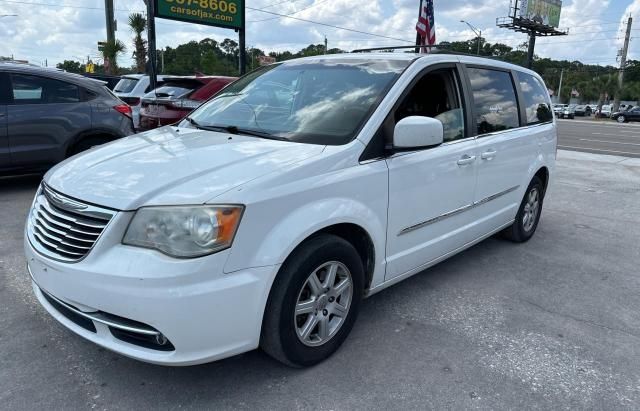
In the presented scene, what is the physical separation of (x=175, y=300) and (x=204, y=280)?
147 millimetres

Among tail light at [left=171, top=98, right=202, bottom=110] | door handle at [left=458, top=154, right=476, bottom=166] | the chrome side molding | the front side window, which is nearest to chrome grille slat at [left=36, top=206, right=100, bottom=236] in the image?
the chrome side molding

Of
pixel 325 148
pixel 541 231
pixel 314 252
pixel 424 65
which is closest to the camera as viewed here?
pixel 314 252

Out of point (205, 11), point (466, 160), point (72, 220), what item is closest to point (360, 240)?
point (466, 160)

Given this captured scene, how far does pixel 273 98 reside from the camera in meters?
3.65

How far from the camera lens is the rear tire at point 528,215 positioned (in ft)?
16.7

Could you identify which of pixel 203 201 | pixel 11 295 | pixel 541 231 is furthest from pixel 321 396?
pixel 541 231

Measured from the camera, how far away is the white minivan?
2285 mm

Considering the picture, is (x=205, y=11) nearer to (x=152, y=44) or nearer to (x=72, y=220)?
(x=152, y=44)

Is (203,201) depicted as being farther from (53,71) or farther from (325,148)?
(53,71)

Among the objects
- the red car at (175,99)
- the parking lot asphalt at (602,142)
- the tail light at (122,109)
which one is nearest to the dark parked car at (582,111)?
the parking lot asphalt at (602,142)

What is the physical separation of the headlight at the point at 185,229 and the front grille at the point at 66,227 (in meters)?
0.17

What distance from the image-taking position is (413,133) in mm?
3002

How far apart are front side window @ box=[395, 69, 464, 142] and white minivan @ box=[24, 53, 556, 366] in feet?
0.05

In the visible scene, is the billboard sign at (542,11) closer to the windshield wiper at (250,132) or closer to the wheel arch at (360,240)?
the windshield wiper at (250,132)
